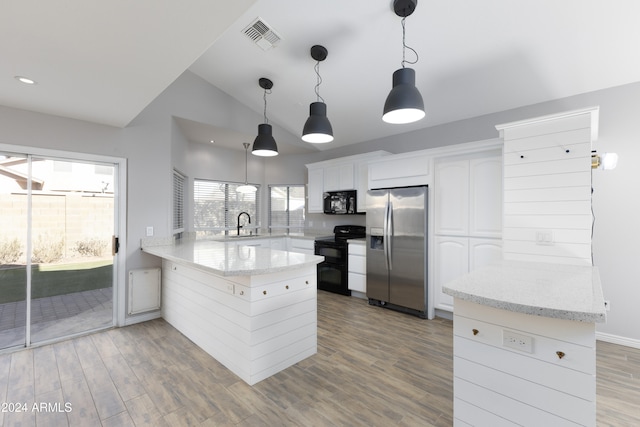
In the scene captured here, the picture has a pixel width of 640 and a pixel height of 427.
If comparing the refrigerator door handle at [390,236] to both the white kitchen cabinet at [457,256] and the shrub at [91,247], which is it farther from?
the shrub at [91,247]

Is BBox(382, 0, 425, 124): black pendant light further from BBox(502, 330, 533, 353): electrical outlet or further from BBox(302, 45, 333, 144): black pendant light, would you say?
BBox(502, 330, 533, 353): electrical outlet

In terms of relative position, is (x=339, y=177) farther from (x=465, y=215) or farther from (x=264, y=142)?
(x=465, y=215)

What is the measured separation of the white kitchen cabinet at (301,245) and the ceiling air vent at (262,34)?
304cm

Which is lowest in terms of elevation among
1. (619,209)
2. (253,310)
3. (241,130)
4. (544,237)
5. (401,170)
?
(253,310)

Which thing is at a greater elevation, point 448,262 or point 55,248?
point 55,248

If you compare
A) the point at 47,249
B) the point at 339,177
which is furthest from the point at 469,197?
the point at 47,249

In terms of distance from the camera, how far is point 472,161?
3.25 metres

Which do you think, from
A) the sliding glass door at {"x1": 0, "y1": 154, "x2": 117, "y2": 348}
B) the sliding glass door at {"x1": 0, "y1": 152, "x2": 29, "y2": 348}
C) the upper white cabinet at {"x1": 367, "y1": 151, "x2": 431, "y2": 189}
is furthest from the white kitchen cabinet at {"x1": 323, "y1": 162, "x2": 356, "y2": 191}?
the sliding glass door at {"x1": 0, "y1": 152, "x2": 29, "y2": 348}

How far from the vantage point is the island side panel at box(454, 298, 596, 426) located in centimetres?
109

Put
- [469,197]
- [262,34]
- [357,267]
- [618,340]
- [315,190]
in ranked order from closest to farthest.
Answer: [618,340], [262,34], [469,197], [357,267], [315,190]

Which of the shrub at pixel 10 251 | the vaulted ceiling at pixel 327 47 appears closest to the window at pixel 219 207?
the vaulted ceiling at pixel 327 47

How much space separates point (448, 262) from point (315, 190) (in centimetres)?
270

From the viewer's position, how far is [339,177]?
4.84 meters

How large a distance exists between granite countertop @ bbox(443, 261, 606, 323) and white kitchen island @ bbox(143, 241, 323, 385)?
1.30m
